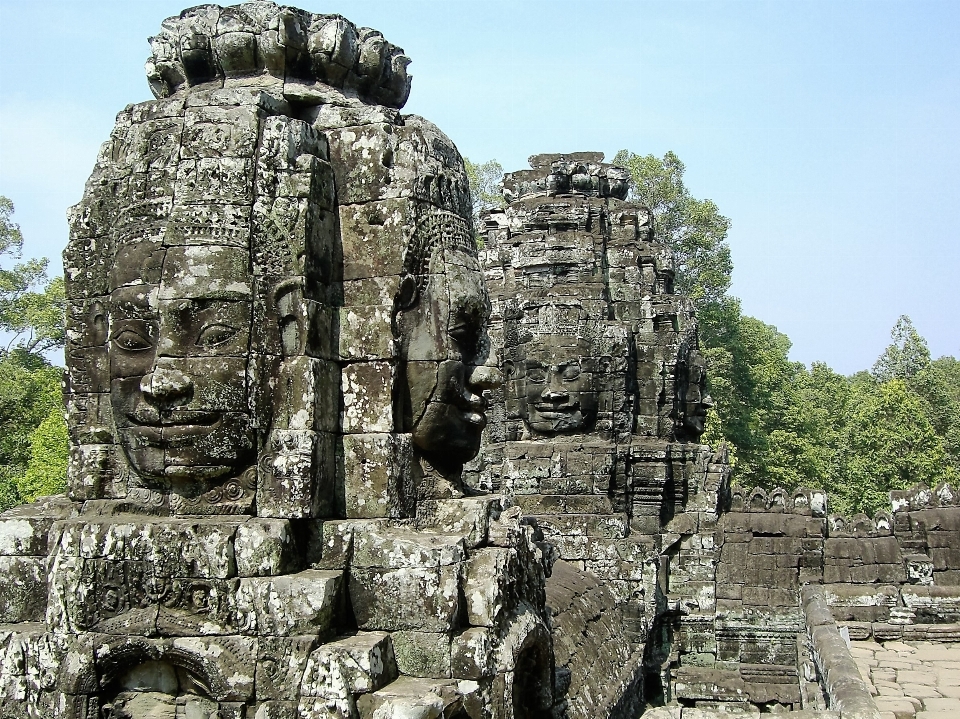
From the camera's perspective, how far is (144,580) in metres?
4.27

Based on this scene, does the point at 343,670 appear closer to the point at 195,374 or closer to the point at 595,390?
the point at 195,374

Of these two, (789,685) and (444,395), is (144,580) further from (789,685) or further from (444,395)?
(789,685)

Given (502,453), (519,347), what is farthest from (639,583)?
(519,347)

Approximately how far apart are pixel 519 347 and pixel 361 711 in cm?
815

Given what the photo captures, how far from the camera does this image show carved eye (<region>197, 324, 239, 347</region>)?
4.41 metres

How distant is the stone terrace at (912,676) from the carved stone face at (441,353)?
4599 mm

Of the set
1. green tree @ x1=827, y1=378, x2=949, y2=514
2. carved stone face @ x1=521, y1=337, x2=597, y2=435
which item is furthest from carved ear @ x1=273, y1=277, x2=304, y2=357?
green tree @ x1=827, y1=378, x2=949, y2=514

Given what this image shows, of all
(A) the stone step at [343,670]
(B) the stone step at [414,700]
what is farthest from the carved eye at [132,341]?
(B) the stone step at [414,700]

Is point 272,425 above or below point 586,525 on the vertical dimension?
above

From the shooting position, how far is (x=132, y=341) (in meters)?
4.59

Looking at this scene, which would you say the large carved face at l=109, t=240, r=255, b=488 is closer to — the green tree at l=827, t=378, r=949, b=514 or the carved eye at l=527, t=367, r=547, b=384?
the carved eye at l=527, t=367, r=547, b=384

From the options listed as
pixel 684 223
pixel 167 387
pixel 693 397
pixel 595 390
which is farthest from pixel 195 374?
pixel 684 223

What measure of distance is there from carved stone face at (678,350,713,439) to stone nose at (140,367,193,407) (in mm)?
10393

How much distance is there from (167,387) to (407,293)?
123 centimetres
